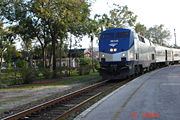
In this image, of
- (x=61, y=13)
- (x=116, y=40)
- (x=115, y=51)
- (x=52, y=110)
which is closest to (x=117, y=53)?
(x=115, y=51)

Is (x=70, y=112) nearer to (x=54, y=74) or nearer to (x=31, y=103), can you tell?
(x=31, y=103)

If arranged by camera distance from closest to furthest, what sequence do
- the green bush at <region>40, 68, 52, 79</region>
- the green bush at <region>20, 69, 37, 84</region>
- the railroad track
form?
the railroad track < the green bush at <region>20, 69, 37, 84</region> < the green bush at <region>40, 68, 52, 79</region>

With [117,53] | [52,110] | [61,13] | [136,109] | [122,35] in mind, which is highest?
[61,13]

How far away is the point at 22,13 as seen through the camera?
83.3 feet

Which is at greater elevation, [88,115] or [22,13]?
[22,13]

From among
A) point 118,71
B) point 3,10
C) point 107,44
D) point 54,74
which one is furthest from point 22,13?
point 118,71

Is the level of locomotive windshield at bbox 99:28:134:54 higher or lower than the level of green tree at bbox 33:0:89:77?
lower

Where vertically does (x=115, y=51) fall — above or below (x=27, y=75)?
above

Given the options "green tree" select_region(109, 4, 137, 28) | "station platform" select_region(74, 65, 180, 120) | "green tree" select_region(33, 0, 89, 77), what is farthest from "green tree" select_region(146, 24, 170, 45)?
"station platform" select_region(74, 65, 180, 120)

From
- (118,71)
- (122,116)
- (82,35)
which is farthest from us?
(82,35)

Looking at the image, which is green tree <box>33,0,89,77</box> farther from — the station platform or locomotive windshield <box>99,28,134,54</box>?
the station platform

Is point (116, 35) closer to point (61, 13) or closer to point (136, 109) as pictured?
point (61, 13)

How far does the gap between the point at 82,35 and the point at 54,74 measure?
598 centimetres

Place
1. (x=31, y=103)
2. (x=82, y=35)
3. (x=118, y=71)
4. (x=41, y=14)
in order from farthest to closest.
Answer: (x=82, y=35)
(x=41, y=14)
(x=118, y=71)
(x=31, y=103)
